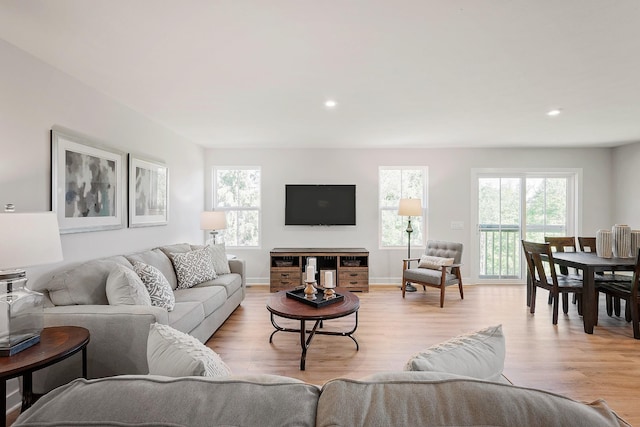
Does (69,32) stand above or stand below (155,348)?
above

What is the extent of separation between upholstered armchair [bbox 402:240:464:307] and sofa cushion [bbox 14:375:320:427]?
4006 millimetres

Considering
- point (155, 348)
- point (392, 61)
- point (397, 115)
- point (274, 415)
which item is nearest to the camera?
point (274, 415)

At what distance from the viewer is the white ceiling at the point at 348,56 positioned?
5.58ft

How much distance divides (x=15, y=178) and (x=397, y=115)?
3430mm

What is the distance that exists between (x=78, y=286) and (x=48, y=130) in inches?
47.2

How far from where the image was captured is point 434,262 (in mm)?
4730

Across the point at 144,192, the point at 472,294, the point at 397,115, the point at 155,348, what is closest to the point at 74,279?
the point at 144,192

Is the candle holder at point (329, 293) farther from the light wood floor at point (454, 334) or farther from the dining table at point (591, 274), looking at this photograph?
the dining table at point (591, 274)

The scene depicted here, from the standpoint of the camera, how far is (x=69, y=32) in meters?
1.92

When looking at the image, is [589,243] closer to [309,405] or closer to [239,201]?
[309,405]

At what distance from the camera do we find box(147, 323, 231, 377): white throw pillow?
2.96 ft

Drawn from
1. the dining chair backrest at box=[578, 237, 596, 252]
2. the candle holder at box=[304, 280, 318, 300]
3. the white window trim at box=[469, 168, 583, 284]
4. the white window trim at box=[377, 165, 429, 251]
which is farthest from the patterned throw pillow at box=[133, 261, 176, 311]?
the dining chair backrest at box=[578, 237, 596, 252]

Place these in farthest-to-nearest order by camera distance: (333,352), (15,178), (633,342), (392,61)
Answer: (633,342) < (333,352) < (392,61) < (15,178)

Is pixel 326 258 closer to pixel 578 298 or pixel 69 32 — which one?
pixel 578 298
